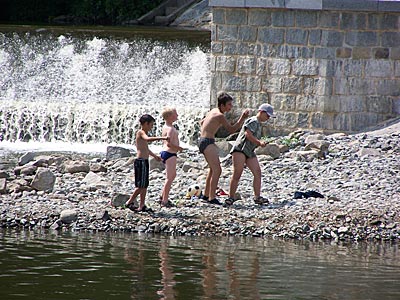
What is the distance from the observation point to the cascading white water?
66.5ft

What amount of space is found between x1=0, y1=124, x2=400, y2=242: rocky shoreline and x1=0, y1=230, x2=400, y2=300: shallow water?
35 centimetres

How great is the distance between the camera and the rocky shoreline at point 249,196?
1155 cm

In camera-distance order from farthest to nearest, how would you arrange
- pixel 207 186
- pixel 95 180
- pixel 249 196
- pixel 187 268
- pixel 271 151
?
pixel 271 151 → pixel 95 180 → pixel 249 196 → pixel 207 186 → pixel 187 268

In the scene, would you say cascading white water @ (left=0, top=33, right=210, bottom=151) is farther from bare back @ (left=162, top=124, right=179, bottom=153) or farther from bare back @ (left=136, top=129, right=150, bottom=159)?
bare back @ (left=136, top=129, right=150, bottom=159)

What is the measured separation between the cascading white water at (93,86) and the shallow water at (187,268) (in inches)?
338

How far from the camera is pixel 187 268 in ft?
31.6

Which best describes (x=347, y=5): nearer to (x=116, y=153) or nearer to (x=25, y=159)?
(x=116, y=153)

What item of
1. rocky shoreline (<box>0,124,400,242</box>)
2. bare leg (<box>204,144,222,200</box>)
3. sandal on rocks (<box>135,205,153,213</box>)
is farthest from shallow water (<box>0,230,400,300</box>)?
bare leg (<box>204,144,222,200</box>)

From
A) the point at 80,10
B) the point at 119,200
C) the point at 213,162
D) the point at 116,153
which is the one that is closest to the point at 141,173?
the point at 119,200

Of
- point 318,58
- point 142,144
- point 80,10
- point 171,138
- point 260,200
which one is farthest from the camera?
point 80,10

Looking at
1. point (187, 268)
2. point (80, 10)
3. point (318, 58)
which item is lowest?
point (187, 268)

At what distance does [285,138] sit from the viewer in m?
17.0

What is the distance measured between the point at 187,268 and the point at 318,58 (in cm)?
853

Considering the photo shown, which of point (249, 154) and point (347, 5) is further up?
point (347, 5)
